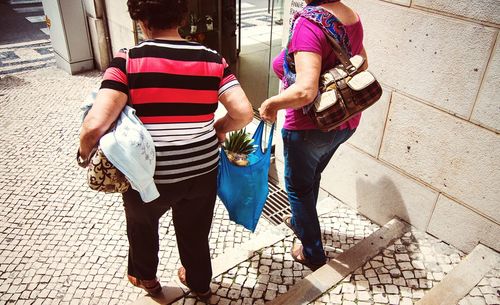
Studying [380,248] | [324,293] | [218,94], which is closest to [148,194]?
[218,94]

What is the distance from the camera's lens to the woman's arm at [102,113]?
70.1 inches

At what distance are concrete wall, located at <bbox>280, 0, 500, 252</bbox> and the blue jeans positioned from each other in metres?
0.69

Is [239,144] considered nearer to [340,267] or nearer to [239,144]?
[239,144]

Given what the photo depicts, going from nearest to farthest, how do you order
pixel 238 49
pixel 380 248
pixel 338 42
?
pixel 338 42 < pixel 380 248 < pixel 238 49

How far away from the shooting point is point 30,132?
503 centimetres

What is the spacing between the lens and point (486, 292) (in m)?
2.42

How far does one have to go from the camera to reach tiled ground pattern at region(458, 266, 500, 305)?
7.73ft

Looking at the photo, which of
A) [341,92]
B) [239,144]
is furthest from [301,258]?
[341,92]

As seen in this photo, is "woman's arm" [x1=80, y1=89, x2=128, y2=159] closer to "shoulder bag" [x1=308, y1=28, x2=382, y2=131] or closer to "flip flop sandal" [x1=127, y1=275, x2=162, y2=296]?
"shoulder bag" [x1=308, y1=28, x2=382, y2=131]

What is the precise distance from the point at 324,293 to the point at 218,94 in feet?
4.84

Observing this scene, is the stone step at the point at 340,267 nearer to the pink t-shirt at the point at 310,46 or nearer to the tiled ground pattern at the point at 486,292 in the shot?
the tiled ground pattern at the point at 486,292

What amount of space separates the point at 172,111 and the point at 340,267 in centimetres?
164

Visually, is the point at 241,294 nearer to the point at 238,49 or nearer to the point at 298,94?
the point at 298,94

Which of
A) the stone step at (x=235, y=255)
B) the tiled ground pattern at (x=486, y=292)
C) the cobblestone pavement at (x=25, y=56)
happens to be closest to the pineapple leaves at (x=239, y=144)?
the stone step at (x=235, y=255)
